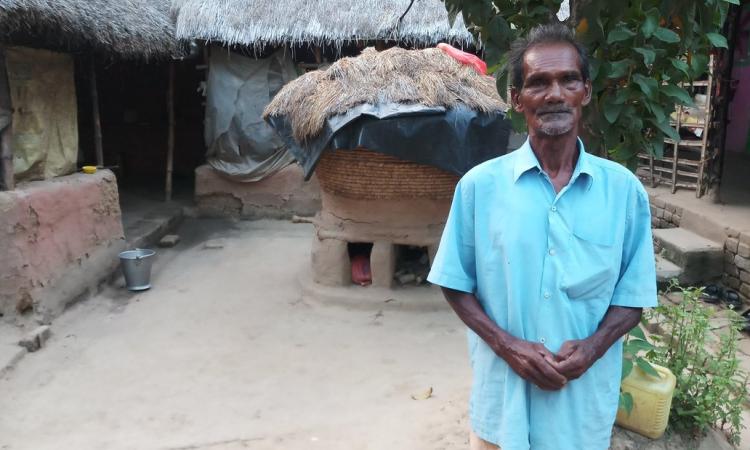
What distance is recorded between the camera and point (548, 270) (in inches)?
62.0

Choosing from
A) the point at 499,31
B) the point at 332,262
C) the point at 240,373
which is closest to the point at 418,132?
the point at 332,262

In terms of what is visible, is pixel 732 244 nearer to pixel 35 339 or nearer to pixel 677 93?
pixel 677 93

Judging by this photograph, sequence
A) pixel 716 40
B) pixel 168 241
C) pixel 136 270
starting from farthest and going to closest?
pixel 168 241 → pixel 136 270 → pixel 716 40

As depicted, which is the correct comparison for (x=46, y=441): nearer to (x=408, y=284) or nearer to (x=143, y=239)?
(x=408, y=284)

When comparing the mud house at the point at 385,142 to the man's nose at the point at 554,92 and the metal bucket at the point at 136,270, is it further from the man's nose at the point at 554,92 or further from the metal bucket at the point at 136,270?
the man's nose at the point at 554,92

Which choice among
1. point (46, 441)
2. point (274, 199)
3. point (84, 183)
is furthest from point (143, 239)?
point (46, 441)

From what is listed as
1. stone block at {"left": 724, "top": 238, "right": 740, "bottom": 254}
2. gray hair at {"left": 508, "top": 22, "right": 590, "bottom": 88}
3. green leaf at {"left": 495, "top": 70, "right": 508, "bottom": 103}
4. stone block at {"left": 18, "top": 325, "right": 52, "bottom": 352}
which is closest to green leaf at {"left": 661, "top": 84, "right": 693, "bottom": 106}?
green leaf at {"left": 495, "top": 70, "right": 508, "bottom": 103}

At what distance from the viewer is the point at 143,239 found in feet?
24.0

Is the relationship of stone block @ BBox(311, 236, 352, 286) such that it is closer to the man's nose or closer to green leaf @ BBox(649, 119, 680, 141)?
green leaf @ BBox(649, 119, 680, 141)

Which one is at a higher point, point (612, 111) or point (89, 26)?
point (89, 26)

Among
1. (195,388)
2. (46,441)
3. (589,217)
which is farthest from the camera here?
(195,388)

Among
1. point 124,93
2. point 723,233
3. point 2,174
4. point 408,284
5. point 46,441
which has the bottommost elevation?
point 46,441

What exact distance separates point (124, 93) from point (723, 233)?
9.35 m

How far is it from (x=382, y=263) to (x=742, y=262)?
3103 millimetres
